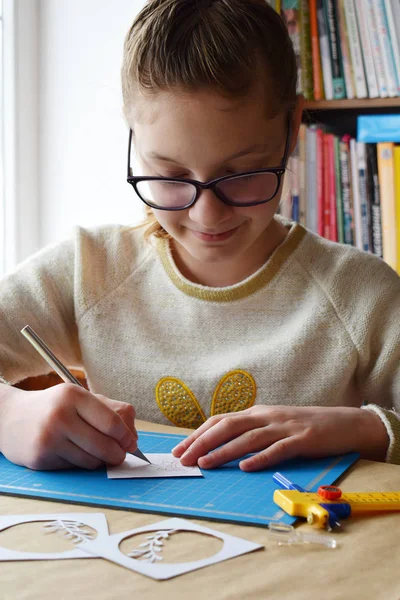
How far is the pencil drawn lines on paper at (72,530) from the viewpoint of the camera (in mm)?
647

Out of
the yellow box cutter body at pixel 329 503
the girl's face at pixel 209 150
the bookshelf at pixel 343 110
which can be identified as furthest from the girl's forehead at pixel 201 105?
the bookshelf at pixel 343 110

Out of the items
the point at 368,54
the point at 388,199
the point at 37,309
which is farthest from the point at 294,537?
the point at 368,54

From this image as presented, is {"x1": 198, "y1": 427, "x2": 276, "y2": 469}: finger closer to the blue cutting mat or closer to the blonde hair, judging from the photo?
the blue cutting mat

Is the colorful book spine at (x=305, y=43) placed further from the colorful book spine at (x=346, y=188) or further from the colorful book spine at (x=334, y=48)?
the colorful book spine at (x=346, y=188)

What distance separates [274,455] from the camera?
88 centimetres

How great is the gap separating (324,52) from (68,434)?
5.14 feet

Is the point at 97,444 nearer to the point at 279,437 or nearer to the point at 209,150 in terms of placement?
the point at 279,437

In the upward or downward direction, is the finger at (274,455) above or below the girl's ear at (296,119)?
below

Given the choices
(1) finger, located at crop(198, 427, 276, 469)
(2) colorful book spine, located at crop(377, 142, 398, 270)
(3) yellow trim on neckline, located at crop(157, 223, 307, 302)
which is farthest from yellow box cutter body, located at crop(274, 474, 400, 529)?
(2) colorful book spine, located at crop(377, 142, 398, 270)

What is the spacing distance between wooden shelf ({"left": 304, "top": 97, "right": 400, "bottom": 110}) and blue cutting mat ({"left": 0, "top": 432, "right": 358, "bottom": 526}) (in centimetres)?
138

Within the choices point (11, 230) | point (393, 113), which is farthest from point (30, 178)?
point (393, 113)

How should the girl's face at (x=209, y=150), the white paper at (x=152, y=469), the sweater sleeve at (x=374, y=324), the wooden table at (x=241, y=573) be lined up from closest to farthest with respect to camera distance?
the wooden table at (x=241, y=573) → the white paper at (x=152, y=469) → the girl's face at (x=209, y=150) → the sweater sleeve at (x=374, y=324)

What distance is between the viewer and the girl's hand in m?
0.88

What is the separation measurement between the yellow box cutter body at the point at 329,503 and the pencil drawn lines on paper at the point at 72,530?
0.19 metres
